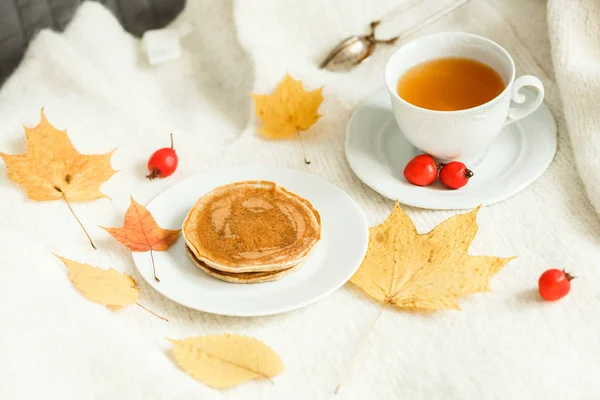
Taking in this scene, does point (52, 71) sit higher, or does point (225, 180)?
point (52, 71)

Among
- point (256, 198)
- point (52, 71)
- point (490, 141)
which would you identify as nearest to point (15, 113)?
point (52, 71)

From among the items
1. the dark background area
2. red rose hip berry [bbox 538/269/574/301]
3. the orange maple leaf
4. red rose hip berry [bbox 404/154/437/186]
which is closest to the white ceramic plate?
the orange maple leaf

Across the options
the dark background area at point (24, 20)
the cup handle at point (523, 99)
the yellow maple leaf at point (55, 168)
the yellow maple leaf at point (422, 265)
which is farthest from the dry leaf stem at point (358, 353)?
the dark background area at point (24, 20)

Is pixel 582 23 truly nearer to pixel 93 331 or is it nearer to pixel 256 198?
pixel 256 198

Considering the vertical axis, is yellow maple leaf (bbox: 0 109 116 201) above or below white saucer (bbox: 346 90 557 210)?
above

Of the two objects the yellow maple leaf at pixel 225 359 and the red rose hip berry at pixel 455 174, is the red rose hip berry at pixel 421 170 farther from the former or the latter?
the yellow maple leaf at pixel 225 359

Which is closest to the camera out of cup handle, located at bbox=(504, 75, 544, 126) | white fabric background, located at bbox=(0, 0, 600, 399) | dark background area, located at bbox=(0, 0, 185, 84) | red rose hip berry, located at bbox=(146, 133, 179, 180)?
white fabric background, located at bbox=(0, 0, 600, 399)

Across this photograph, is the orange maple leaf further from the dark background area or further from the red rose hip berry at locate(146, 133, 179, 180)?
the dark background area
